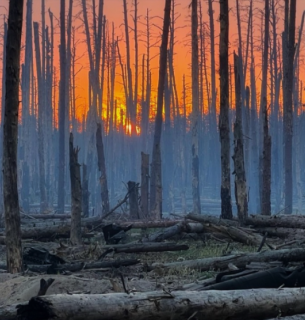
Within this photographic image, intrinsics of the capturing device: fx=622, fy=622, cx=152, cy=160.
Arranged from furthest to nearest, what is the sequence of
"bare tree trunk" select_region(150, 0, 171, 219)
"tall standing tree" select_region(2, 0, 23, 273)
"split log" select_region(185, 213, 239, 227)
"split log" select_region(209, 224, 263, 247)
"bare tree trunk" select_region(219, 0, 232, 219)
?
"bare tree trunk" select_region(150, 0, 171, 219) < "bare tree trunk" select_region(219, 0, 232, 219) < "split log" select_region(185, 213, 239, 227) < "split log" select_region(209, 224, 263, 247) < "tall standing tree" select_region(2, 0, 23, 273)

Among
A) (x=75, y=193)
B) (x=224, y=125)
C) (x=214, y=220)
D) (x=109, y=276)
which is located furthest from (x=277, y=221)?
(x=109, y=276)

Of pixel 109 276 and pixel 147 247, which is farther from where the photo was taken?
pixel 147 247

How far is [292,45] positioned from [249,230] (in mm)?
11968

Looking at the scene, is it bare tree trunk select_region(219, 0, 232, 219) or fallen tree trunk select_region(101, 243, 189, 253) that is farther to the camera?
bare tree trunk select_region(219, 0, 232, 219)

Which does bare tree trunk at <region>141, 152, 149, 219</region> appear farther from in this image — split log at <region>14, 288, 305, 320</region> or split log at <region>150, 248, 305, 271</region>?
split log at <region>14, 288, 305, 320</region>

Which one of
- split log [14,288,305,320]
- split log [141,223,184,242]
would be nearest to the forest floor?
split log [141,223,184,242]

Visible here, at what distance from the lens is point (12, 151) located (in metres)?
9.41

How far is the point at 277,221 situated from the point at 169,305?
29.3 ft

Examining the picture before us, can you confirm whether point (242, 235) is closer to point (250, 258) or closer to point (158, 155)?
point (250, 258)

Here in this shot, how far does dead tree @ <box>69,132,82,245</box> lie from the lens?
43.2ft

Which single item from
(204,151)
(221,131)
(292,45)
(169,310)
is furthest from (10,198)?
(204,151)

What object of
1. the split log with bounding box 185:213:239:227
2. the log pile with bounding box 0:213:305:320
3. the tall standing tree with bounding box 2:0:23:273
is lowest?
the split log with bounding box 185:213:239:227

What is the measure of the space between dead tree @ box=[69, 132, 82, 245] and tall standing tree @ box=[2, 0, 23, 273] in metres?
3.60

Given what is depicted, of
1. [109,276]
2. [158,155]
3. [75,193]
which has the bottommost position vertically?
[109,276]
